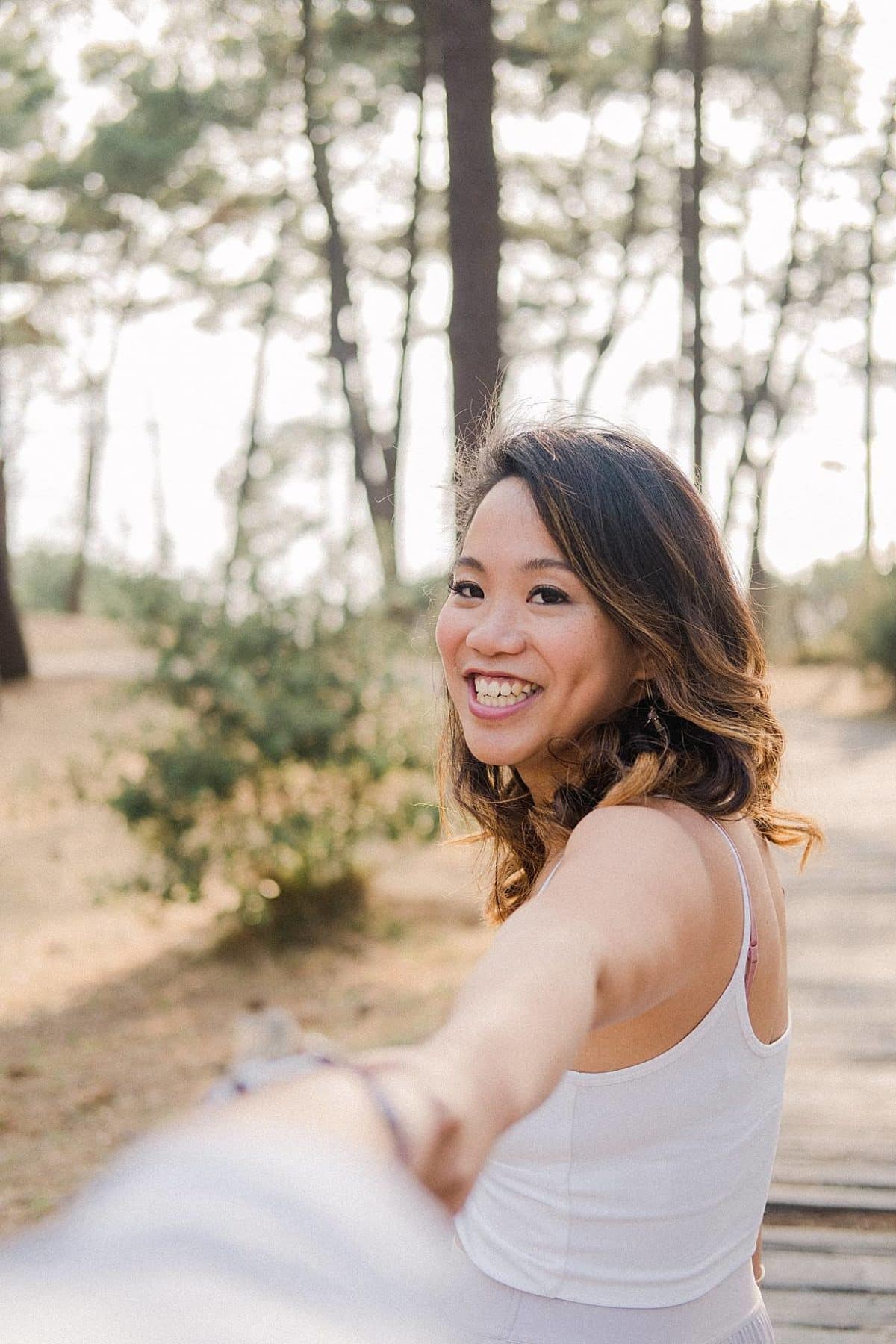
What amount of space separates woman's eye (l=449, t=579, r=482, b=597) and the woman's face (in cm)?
2

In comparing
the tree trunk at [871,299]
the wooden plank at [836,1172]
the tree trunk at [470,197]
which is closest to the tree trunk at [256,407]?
the tree trunk at [871,299]

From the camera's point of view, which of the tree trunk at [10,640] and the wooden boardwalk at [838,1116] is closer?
the wooden boardwalk at [838,1116]

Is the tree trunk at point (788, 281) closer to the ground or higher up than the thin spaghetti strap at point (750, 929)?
higher up

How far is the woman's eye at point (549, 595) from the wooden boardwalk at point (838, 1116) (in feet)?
2.56

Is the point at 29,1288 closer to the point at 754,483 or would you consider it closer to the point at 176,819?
the point at 176,819

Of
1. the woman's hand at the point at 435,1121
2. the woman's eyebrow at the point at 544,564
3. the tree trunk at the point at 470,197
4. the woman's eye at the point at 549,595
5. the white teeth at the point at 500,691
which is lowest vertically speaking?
the woman's hand at the point at 435,1121

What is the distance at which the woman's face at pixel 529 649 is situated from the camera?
1.67 meters

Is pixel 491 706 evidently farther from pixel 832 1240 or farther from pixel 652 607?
pixel 832 1240

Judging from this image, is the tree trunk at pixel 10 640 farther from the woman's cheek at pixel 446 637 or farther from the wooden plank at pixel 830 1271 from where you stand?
the woman's cheek at pixel 446 637

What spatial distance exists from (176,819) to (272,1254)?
807 centimetres

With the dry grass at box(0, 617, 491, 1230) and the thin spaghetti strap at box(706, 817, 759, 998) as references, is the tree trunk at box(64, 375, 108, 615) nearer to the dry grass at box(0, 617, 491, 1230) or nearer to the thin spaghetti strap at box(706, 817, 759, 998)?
the dry grass at box(0, 617, 491, 1230)

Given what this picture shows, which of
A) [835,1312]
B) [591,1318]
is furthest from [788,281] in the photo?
[591,1318]

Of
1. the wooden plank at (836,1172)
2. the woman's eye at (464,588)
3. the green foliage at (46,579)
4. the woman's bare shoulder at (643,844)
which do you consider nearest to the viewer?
the woman's bare shoulder at (643,844)

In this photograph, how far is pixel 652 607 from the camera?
1.64m
